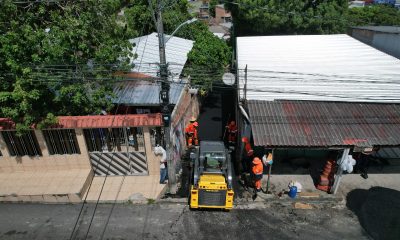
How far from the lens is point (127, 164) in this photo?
12.7 meters

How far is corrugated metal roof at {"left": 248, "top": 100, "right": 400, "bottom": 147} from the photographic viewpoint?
11281mm

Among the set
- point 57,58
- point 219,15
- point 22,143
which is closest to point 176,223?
point 22,143

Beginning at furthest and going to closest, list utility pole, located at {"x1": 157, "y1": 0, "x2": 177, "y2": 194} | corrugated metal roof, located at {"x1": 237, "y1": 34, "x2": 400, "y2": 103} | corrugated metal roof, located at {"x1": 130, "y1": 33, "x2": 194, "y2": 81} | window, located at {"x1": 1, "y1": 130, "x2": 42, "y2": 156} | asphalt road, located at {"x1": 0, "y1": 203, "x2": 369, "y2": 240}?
1. corrugated metal roof, located at {"x1": 130, "y1": 33, "x2": 194, "y2": 81}
2. corrugated metal roof, located at {"x1": 237, "y1": 34, "x2": 400, "y2": 103}
3. window, located at {"x1": 1, "y1": 130, "x2": 42, "y2": 156}
4. asphalt road, located at {"x1": 0, "y1": 203, "x2": 369, "y2": 240}
5. utility pole, located at {"x1": 157, "y1": 0, "x2": 177, "y2": 194}

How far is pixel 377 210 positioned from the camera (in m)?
11.6

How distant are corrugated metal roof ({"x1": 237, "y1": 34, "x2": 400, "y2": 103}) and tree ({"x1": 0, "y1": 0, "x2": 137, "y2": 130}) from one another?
616 centimetres

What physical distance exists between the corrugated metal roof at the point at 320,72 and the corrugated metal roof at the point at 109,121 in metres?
4.34

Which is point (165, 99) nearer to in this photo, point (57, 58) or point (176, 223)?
point (176, 223)

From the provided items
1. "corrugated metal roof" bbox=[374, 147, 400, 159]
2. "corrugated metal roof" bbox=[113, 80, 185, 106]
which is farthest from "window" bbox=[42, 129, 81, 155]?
"corrugated metal roof" bbox=[374, 147, 400, 159]

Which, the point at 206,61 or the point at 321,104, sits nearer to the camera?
the point at 321,104

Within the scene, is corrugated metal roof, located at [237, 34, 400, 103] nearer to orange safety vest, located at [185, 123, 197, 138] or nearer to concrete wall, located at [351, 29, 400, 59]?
concrete wall, located at [351, 29, 400, 59]

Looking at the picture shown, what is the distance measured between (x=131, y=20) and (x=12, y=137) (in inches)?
520

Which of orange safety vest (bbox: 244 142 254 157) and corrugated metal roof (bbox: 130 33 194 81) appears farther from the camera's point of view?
corrugated metal roof (bbox: 130 33 194 81)

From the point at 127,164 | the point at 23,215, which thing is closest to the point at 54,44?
the point at 127,164

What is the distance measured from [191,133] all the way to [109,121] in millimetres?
4919
